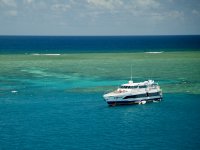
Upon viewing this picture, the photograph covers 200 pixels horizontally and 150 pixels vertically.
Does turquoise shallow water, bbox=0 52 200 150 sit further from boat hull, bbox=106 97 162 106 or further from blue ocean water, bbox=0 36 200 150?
boat hull, bbox=106 97 162 106

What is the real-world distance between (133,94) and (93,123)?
14535 millimetres

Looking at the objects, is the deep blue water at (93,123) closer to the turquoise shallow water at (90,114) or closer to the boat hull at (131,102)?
the turquoise shallow water at (90,114)

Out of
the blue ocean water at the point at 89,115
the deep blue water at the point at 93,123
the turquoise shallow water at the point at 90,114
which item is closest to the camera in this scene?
the deep blue water at the point at 93,123

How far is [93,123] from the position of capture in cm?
5947

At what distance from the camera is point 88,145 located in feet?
165

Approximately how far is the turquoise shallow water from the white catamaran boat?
4.52 feet

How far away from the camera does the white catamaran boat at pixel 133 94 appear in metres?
70.9

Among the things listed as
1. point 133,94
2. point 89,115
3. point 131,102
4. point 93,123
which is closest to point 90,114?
point 89,115

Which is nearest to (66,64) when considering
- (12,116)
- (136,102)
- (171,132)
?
(136,102)

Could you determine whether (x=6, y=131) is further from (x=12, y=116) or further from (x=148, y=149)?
(x=148, y=149)

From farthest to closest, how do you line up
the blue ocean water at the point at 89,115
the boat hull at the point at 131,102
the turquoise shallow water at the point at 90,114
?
the boat hull at the point at 131,102, the turquoise shallow water at the point at 90,114, the blue ocean water at the point at 89,115

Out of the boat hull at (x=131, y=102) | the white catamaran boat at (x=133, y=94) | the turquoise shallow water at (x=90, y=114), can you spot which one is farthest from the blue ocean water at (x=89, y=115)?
the white catamaran boat at (x=133, y=94)

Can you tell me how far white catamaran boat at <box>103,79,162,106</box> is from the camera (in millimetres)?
70900

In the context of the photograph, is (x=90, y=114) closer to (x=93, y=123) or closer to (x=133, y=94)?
(x=93, y=123)
